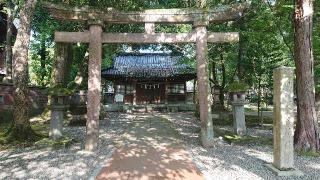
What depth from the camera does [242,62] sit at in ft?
67.3

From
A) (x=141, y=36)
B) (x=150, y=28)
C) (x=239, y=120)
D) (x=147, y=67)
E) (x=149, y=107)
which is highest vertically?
(x=147, y=67)

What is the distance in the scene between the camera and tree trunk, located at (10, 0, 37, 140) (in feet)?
38.9

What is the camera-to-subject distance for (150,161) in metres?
9.30

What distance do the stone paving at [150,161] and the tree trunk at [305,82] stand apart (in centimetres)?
367

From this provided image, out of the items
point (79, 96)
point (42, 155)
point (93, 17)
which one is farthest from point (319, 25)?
point (79, 96)

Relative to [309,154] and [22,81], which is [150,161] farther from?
[22,81]

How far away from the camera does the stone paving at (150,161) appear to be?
25.8ft

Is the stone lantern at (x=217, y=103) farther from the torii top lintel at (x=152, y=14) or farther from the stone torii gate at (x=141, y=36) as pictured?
the torii top lintel at (x=152, y=14)

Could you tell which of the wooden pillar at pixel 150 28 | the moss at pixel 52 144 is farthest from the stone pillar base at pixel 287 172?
the moss at pixel 52 144

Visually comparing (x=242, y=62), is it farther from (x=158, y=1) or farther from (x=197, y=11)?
(x=197, y=11)

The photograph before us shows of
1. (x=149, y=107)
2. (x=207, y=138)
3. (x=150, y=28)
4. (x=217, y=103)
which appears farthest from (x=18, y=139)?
(x=149, y=107)

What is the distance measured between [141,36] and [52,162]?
510cm

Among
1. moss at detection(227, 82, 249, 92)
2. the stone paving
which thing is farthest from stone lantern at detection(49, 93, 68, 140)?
moss at detection(227, 82, 249, 92)

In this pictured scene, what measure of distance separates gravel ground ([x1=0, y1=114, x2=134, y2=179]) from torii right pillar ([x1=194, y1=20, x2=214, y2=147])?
10.5ft
